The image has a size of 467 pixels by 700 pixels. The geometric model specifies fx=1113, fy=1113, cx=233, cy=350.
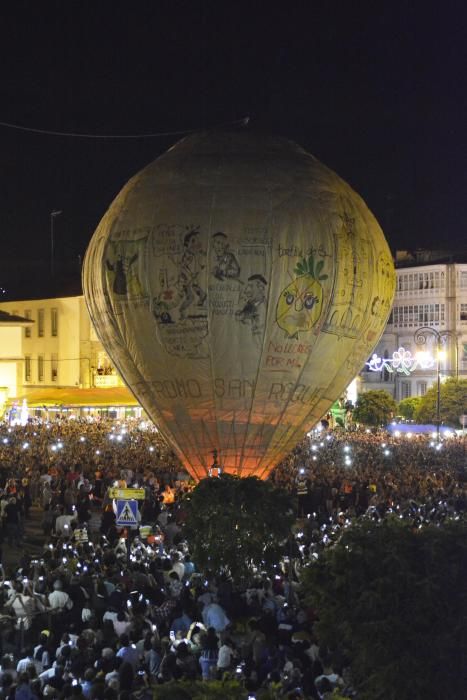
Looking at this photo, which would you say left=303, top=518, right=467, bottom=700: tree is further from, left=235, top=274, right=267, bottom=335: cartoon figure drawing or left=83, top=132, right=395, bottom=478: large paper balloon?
left=83, top=132, right=395, bottom=478: large paper balloon

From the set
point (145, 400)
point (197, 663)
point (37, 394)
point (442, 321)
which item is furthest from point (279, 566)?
point (442, 321)

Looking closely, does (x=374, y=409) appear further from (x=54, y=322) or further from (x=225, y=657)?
(x=225, y=657)

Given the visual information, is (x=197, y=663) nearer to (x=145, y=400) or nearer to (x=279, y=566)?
(x=279, y=566)

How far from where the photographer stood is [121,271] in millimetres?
24500

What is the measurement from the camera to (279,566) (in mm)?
18094

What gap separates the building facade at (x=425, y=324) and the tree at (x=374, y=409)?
1009 centimetres

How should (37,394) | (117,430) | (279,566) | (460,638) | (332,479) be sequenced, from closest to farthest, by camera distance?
1. (460,638)
2. (279,566)
3. (332,479)
4. (117,430)
5. (37,394)

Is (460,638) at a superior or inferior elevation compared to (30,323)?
inferior

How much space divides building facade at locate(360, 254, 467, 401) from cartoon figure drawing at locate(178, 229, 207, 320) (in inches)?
1977

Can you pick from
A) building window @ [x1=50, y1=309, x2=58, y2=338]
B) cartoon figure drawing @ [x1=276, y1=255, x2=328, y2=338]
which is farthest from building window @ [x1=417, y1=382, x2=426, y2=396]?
cartoon figure drawing @ [x1=276, y1=255, x2=328, y2=338]

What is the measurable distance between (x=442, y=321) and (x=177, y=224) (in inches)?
2142

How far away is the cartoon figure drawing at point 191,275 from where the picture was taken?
76.9ft

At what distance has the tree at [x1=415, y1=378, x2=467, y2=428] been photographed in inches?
2276

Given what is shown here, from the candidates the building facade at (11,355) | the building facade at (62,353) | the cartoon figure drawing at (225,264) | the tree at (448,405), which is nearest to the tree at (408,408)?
the tree at (448,405)
